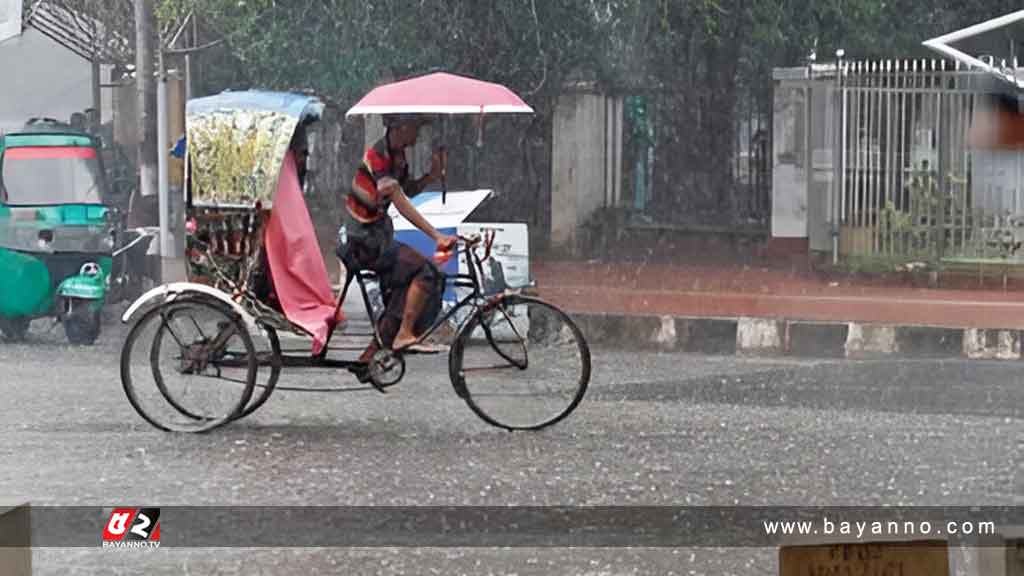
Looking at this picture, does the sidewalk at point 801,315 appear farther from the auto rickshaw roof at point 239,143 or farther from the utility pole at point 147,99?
the auto rickshaw roof at point 239,143

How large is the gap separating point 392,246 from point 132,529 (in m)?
2.36

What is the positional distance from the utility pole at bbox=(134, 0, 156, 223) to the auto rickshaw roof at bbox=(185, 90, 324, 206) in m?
7.95

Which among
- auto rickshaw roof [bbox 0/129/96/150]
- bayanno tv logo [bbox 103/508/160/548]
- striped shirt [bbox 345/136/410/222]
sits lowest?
bayanno tv logo [bbox 103/508/160/548]

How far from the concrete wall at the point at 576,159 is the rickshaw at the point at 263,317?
8.40 m

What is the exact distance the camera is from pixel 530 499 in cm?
696

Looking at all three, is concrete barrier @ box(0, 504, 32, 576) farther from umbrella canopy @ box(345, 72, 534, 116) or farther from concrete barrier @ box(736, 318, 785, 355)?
concrete barrier @ box(736, 318, 785, 355)

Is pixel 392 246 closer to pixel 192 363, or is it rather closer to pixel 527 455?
pixel 192 363

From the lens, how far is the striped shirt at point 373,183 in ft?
27.1

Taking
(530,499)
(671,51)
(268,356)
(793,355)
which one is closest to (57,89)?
(671,51)

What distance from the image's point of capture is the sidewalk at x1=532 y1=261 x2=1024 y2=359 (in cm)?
1203

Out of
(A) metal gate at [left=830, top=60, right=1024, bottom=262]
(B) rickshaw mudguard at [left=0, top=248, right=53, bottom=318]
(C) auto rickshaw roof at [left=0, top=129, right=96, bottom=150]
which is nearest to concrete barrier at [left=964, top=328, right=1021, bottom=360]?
(A) metal gate at [left=830, top=60, right=1024, bottom=262]

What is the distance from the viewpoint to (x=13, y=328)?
1216 centimetres

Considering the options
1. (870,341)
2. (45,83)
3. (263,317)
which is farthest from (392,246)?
(45,83)

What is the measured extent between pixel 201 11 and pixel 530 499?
10.9 metres
